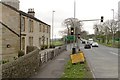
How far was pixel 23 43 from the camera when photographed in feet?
121

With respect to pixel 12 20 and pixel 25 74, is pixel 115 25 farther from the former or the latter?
pixel 25 74

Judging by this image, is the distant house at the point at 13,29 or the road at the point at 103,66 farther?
the distant house at the point at 13,29

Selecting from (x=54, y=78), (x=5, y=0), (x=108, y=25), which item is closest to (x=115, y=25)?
(x=108, y=25)

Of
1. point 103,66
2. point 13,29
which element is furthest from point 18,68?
point 13,29

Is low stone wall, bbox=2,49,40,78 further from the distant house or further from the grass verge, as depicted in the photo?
the distant house

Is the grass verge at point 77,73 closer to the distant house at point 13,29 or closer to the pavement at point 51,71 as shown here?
the pavement at point 51,71

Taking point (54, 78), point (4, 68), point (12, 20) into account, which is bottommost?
point (54, 78)

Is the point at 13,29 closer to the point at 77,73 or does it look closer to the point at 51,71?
the point at 51,71

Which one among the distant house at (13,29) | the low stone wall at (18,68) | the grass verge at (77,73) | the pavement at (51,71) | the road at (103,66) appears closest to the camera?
the low stone wall at (18,68)

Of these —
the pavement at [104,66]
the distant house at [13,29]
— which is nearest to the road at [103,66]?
the pavement at [104,66]

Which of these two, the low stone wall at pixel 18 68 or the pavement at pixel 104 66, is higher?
the low stone wall at pixel 18 68

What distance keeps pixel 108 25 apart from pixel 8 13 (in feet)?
280

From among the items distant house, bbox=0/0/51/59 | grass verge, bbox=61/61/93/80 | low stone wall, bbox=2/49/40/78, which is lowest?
grass verge, bbox=61/61/93/80

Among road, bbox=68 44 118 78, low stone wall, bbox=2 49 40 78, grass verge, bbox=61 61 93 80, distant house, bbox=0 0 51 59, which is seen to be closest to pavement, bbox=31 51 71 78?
grass verge, bbox=61 61 93 80
